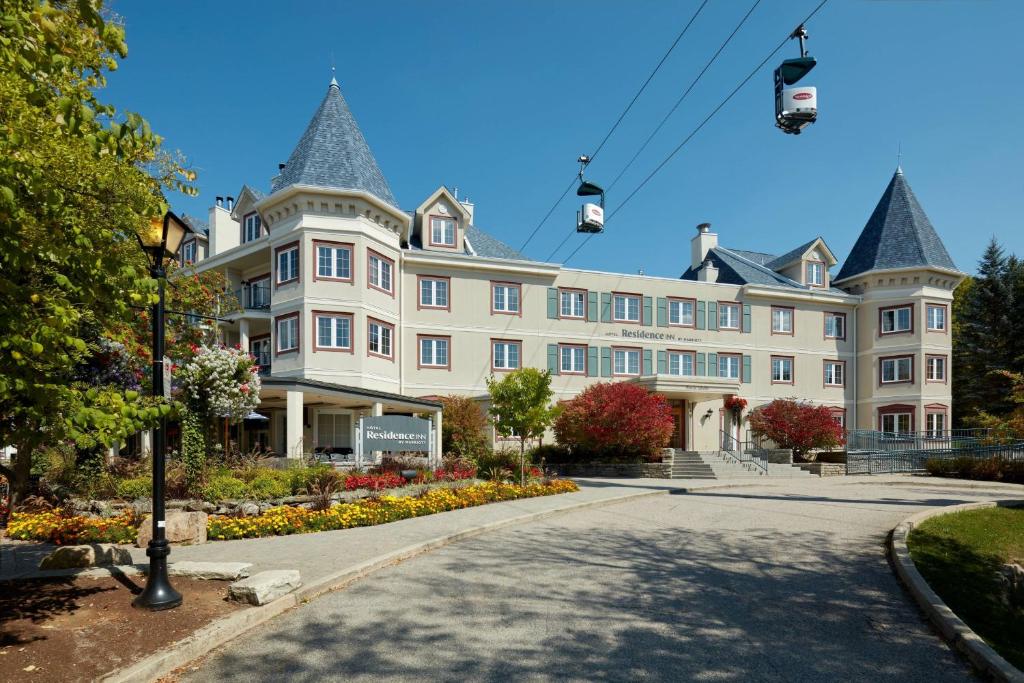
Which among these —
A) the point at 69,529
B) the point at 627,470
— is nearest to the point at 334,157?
the point at 627,470

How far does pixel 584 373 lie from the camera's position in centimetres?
3053

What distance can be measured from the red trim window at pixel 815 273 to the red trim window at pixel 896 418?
24.2 ft

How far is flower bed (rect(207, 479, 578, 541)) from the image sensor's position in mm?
11227

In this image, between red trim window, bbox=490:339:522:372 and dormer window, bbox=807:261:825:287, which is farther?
dormer window, bbox=807:261:825:287

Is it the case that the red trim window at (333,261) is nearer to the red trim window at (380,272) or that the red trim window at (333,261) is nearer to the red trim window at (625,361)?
the red trim window at (380,272)

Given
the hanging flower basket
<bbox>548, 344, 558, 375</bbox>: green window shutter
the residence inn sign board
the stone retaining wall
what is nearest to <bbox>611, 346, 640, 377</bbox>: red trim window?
<bbox>548, 344, 558, 375</bbox>: green window shutter

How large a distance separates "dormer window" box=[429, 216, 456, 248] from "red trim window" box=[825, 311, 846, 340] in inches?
801

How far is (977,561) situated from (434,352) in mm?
21436

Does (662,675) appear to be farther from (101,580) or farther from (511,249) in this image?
(511,249)

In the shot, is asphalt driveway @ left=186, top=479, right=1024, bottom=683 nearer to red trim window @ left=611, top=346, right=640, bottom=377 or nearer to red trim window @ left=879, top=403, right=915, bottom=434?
red trim window @ left=611, top=346, right=640, bottom=377

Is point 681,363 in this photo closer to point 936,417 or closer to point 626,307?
point 626,307

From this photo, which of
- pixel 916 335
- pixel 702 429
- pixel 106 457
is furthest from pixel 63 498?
pixel 916 335

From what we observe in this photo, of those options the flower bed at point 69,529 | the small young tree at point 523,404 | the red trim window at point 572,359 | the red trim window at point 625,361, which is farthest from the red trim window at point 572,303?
the flower bed at point 69,529

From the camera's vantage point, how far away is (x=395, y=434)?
17.7m
